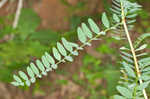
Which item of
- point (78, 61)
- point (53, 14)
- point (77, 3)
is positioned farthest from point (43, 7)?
point (78, 61)

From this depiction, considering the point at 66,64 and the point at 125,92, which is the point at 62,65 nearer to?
the point at 66,64

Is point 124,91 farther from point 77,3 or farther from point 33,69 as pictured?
point 77,3

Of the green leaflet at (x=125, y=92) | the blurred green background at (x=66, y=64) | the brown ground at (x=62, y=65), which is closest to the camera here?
the green leaflet at (x=125, y=92)

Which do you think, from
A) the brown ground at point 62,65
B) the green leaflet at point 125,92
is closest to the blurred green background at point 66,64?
the brown ground at point 62,65

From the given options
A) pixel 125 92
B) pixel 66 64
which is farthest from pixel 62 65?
pixel 125 92

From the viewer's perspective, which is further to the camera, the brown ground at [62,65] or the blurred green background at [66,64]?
the brown ground at [62,65]

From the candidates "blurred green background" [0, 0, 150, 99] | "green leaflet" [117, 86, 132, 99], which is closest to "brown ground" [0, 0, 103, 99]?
"blurred green background" [0, 0, 150, 99]

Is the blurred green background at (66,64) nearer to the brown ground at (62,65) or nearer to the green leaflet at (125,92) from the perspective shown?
the brown ground at (62,65)

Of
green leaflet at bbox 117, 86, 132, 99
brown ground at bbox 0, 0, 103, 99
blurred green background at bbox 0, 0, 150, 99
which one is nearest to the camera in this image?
green leaflet at bbox 117, 86, 132, 99

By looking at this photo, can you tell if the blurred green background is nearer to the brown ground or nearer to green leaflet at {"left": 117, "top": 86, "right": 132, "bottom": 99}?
the brown ground

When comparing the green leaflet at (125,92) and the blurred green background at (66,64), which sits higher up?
the blurred green background at (66,64)

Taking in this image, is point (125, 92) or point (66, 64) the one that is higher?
point (66, 64)
